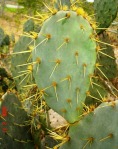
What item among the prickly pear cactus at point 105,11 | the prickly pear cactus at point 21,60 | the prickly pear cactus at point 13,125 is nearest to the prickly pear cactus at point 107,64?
the prickly pear cactus at point 105,11

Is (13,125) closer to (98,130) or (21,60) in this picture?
(98,130)

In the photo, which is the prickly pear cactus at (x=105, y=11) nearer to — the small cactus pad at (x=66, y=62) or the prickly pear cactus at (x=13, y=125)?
the prickly pear cactus at (x=13, y=125)

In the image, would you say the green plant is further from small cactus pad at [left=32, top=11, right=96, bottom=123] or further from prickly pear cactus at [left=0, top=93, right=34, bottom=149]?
prickly pear cactus at [left=0, top=93, right=34, bottom=149]

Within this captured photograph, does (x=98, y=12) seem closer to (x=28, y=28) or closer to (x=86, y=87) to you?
(x=28, y=28)

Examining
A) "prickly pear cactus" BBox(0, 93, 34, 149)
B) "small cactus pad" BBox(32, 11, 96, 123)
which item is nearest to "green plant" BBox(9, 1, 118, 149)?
"small cactus pad" BBox(32, 11, 96, 123)

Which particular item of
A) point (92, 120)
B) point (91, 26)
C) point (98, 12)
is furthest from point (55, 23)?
point (98, 12)

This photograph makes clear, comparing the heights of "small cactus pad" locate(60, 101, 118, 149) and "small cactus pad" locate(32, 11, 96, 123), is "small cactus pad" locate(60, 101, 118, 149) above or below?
below
